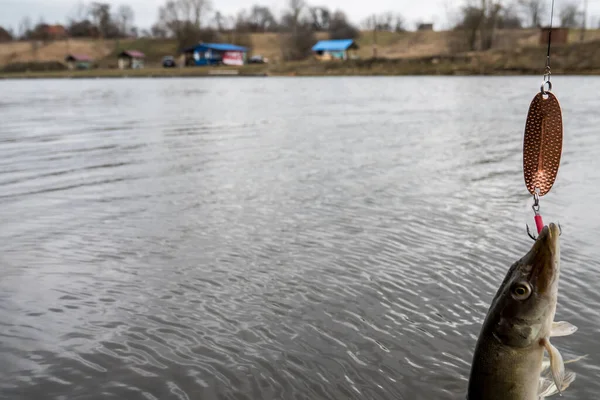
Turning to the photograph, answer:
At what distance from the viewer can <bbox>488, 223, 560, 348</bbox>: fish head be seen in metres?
2.76

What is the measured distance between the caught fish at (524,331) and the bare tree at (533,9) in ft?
430

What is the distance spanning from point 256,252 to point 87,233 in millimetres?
2937

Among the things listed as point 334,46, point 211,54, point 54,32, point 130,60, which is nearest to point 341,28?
point 334,46

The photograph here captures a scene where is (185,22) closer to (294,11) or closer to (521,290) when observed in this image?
(294,11)

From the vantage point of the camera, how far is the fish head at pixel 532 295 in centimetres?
276

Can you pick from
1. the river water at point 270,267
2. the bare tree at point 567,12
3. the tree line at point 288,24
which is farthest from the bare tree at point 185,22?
the river water at point 270,267

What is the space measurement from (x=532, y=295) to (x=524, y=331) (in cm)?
19

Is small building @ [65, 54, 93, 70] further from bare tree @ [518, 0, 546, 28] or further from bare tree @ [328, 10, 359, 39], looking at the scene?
bare tree @ [518, 0, 546, 28]

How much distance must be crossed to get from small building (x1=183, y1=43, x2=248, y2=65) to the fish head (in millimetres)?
122455

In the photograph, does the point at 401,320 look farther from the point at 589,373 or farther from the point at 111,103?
the point at 111,103

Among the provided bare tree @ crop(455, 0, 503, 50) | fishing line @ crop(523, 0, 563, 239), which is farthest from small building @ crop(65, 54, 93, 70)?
fishing line @ crop(523, 0, 563, 239)

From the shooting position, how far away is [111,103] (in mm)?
39031

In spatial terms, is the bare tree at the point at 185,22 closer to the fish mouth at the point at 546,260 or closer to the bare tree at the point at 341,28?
the bare tree at the point at 341,28

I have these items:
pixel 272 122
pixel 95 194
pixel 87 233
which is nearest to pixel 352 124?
pixel 272 122
